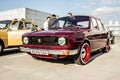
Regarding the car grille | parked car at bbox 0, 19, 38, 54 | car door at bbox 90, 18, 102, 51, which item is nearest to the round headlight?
the car grille

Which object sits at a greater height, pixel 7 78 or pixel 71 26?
pixel 71 26

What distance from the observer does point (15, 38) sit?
28.4 ft

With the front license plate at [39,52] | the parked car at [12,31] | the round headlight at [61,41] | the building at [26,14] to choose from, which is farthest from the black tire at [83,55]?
the building at [26,14]

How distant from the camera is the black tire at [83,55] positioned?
5.86 metres

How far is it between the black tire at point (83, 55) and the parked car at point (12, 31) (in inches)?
140

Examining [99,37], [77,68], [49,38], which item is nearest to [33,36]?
[49,38]

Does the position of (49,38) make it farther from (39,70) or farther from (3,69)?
(3,69)

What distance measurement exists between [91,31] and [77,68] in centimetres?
156

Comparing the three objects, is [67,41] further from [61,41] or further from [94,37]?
[94,37]

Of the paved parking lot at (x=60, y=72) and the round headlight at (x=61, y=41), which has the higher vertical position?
the round headlight at (x=61, y=41)

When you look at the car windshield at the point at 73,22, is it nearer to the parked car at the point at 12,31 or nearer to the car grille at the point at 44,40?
the car grille at the point at 44,40

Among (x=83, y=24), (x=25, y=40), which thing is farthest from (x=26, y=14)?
(x=25, y=40)

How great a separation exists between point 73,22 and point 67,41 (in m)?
1.77

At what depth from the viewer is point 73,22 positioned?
7.00 metres
